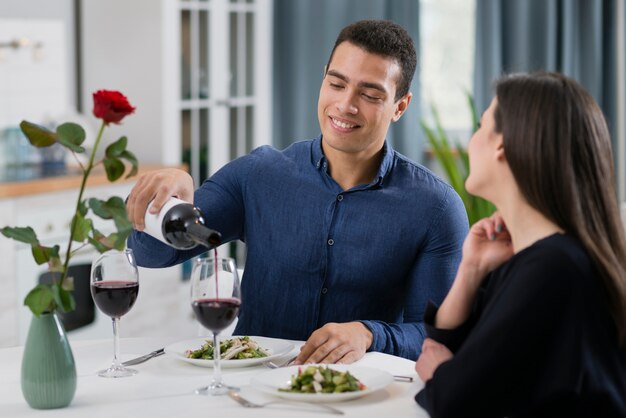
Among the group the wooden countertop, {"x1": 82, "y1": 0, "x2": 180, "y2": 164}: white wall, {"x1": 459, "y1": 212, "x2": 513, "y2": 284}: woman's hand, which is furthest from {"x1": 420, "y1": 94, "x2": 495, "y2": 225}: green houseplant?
{"x1": 459, "y1": 212, "x2": 513, "y2": 284}: woman's hand

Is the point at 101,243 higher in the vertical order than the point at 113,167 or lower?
lower

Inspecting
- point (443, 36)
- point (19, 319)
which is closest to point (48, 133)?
point (19, 319)

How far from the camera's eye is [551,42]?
4.91m

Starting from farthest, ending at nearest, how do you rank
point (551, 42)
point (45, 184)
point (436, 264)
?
point (551, 42) → point (45, 184) → point (436, 264)

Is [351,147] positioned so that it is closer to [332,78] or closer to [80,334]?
[332,78]

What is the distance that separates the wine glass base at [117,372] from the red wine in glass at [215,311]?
0.77ft

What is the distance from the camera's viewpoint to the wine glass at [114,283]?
170 cm

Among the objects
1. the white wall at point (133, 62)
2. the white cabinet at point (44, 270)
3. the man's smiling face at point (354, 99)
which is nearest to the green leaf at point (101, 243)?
the man's smiling face at point (354, 99)

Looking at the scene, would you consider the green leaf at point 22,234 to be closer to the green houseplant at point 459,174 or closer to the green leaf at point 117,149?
the green leaf at point 117,149

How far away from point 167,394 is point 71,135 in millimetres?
449

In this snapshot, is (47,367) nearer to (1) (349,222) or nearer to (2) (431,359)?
(2) (431,359)

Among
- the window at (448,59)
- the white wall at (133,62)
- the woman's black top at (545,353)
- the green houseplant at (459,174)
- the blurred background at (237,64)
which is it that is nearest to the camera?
the woman's black top at (545,353)

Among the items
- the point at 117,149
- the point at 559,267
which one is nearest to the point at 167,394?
the point at 117,149

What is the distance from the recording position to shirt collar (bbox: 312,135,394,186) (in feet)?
7.75
